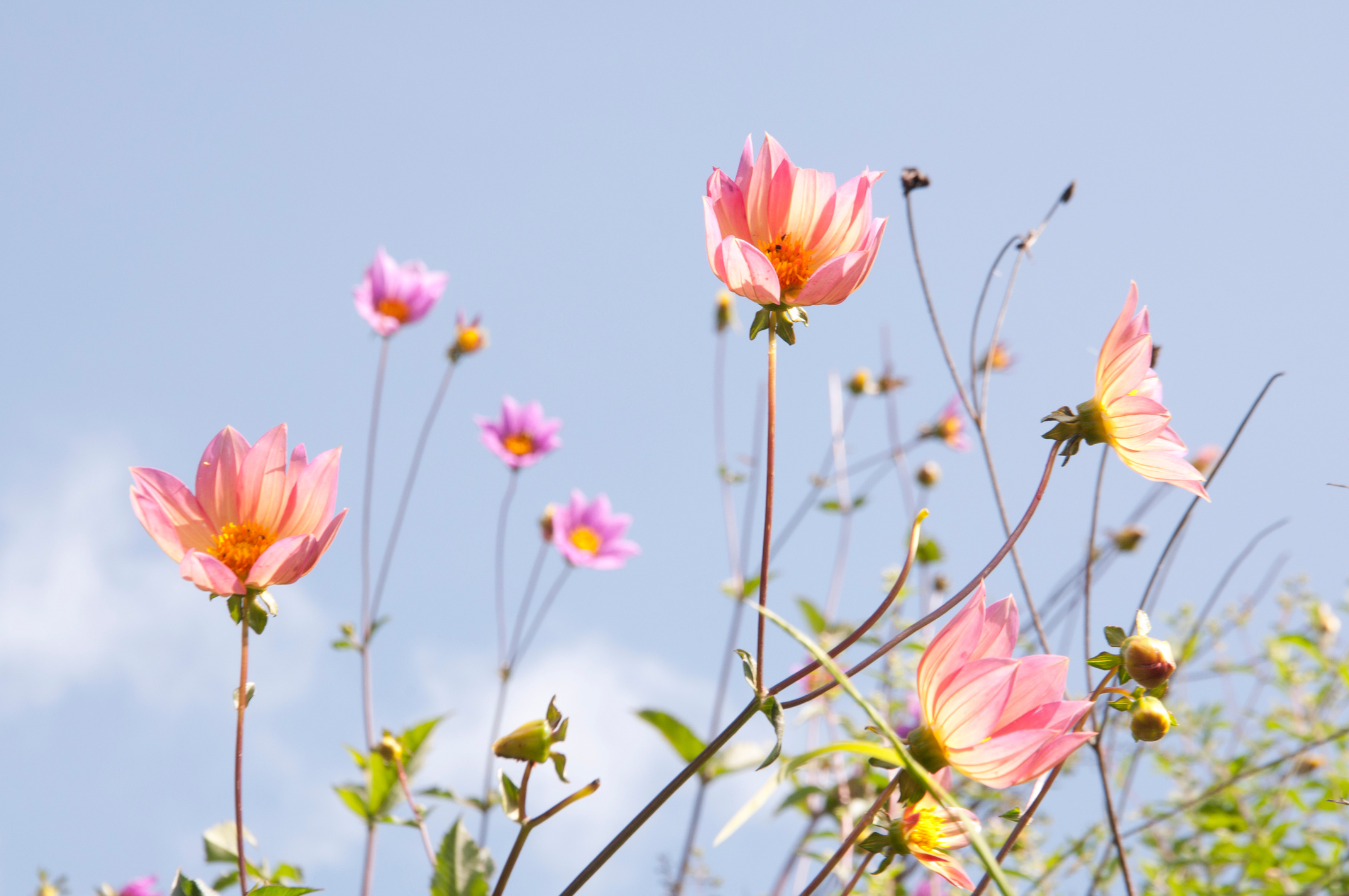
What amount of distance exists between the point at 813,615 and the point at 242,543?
1.61 m

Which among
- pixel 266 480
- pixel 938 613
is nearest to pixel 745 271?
pixel 938 613

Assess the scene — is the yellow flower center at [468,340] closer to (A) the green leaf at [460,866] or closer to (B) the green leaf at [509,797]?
(A) the green leaf at [460,866]

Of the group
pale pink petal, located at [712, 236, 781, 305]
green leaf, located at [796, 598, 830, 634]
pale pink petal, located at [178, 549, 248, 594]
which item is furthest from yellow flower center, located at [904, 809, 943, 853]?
green leaf, located at [796, 598, 830, 634]

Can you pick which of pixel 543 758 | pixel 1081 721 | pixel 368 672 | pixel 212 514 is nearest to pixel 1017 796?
pixel 368 672

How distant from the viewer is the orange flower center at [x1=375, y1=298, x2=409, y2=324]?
2465 mm

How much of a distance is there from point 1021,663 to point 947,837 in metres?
0.19

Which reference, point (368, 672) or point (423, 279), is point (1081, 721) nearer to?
point (368, 672)

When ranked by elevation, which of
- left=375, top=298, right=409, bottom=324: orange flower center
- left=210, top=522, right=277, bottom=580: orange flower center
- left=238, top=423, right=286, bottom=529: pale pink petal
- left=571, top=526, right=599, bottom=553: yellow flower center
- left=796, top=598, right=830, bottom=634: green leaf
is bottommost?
left=210, top=522, right=277, bottom=580: orange flower center

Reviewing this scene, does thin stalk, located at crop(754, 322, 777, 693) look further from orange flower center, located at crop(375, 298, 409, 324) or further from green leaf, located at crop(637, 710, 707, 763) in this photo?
orange flower center, located at crop(375, 298, 409, 324)

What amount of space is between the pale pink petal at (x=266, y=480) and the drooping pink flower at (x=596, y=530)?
1585 mm

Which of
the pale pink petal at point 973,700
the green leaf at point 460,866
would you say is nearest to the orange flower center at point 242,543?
the green leaf at point 460,866

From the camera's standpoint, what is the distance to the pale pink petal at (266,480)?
2.67ft

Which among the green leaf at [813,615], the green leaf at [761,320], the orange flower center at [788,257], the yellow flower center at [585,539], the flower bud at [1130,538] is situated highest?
the yellow flower center at [585,539]

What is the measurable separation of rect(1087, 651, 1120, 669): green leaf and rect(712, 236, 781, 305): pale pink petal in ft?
1.34
